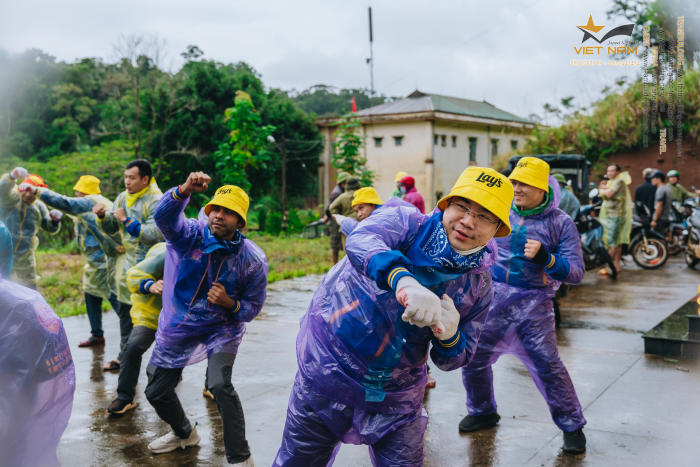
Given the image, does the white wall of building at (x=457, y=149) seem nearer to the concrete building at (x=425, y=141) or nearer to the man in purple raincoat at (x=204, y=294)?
the concrete building at (x=425, y=141)

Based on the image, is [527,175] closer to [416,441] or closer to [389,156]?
[416,441]

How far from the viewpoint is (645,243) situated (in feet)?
39.7

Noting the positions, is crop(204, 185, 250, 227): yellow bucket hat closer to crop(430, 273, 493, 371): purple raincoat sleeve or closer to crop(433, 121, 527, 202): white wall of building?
crop(430, 273, 493, 371): purple raincoat sleeve

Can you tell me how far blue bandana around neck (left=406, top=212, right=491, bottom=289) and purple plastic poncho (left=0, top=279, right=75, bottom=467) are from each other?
4.49 feet

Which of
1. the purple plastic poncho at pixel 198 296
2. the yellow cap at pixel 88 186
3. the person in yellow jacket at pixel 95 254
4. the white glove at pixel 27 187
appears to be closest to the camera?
the purple plastic poncho at pixel 198 296

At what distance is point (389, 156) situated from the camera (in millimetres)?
33844

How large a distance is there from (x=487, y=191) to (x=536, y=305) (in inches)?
76.3

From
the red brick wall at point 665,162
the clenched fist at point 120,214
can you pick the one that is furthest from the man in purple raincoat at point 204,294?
the red brick wall at point 665,162

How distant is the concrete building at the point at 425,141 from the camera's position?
32719 mm

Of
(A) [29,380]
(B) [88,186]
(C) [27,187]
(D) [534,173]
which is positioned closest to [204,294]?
(A) [29,380]

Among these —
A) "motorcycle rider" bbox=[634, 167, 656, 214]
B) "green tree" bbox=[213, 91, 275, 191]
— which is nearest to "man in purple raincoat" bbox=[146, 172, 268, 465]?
"motorcycle rider" bbox=[634, 167, 656, 214]

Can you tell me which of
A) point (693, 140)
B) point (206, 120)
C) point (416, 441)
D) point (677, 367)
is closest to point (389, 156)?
point (206, 120)

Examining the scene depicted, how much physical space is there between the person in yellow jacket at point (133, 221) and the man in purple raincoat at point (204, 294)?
120 centimetres

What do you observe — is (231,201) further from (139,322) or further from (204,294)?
(139,322)
